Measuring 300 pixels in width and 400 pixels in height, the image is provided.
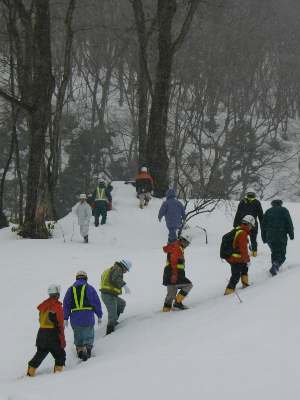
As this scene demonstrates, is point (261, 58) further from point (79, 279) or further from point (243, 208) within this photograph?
point (79, 279)

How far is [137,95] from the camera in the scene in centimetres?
3884

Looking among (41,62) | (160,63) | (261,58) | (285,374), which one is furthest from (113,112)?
(285,374)

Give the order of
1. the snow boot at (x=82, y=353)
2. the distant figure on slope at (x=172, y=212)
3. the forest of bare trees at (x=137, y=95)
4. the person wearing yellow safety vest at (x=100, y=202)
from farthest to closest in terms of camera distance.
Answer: the forest of bare trees at (x=137, y=95) < the person wearing yellow safety vest at (x=100, y=202) < the distant figure on slope at (x=172, y=212) < the snow boot at (x=82, y=353)

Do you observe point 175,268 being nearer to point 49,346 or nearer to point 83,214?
point 49,346

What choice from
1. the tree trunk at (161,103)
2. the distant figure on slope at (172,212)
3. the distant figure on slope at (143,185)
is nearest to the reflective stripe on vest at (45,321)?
the distant figure on slope at (172,212)

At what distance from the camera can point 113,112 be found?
49688 millimetres

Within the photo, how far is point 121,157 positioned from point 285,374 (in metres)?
37.3

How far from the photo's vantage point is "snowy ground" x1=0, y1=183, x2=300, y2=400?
5.56m

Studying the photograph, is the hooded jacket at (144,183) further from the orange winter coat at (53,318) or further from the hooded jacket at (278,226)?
the orange winter coat at (53,318)

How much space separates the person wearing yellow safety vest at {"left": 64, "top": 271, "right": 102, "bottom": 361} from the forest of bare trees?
28.6ft

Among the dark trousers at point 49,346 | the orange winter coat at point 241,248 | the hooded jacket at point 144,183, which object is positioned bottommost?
the dark trousers at point 49,346

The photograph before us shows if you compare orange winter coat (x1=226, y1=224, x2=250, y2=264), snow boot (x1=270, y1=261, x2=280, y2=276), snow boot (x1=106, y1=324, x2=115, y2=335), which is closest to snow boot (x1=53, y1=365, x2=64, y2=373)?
snow boot (x1=106, y1=324, x2=115, y2=335)

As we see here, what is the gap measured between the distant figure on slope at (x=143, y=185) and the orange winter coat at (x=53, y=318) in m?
11.2

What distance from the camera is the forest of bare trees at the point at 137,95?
717 inches
